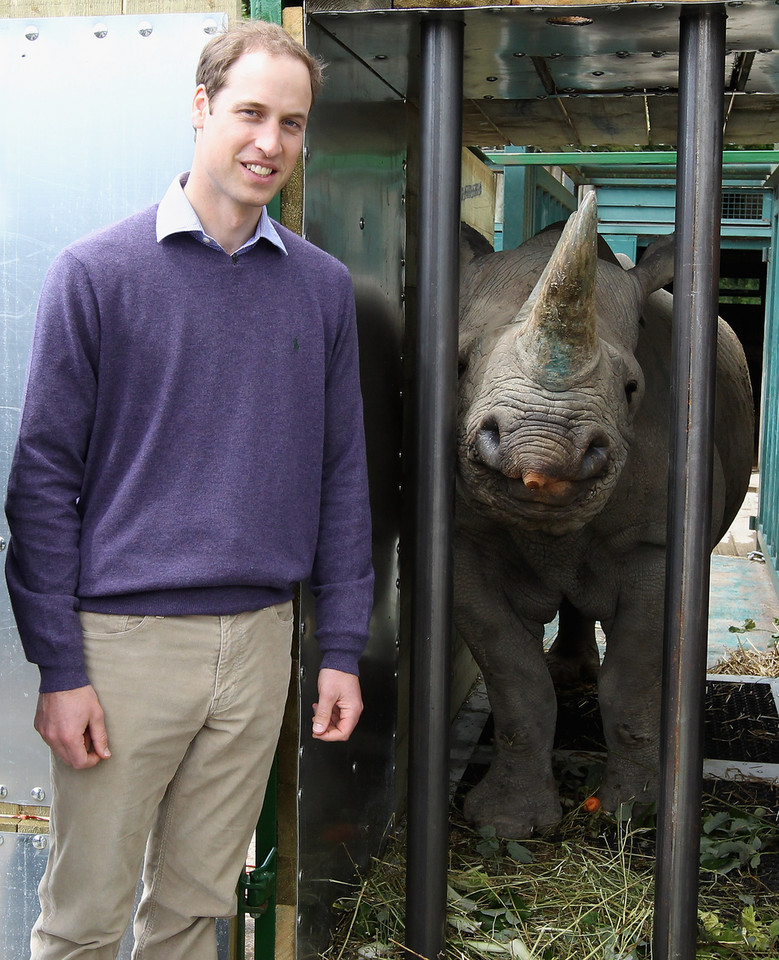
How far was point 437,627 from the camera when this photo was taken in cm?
284

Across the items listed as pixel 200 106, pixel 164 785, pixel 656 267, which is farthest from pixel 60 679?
pixel 656 267

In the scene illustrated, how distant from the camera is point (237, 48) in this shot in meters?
2.23

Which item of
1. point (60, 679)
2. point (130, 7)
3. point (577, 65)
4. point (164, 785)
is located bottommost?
point (164, 785)

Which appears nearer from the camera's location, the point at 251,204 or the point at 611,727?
the point at 251,204

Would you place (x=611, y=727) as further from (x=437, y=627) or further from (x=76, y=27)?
(x=76, y=27)

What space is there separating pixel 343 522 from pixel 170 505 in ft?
1.45

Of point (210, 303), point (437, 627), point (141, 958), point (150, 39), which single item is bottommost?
point (141, 958)

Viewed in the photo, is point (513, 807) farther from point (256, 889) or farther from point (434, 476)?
point (434, 476)

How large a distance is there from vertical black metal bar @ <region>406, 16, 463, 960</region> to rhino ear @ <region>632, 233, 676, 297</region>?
117cm

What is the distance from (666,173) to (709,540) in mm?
5578

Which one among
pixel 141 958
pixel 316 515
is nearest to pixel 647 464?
pixel 316 515

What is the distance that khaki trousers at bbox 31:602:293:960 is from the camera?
2.22 metres

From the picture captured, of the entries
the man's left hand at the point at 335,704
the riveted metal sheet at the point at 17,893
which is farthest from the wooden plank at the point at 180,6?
the riveted metal sheet at the point at 17,893

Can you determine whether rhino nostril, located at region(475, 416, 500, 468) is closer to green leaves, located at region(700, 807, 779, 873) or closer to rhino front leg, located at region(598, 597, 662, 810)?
rhino front leg, located at region(598, 597, 662, 810)
